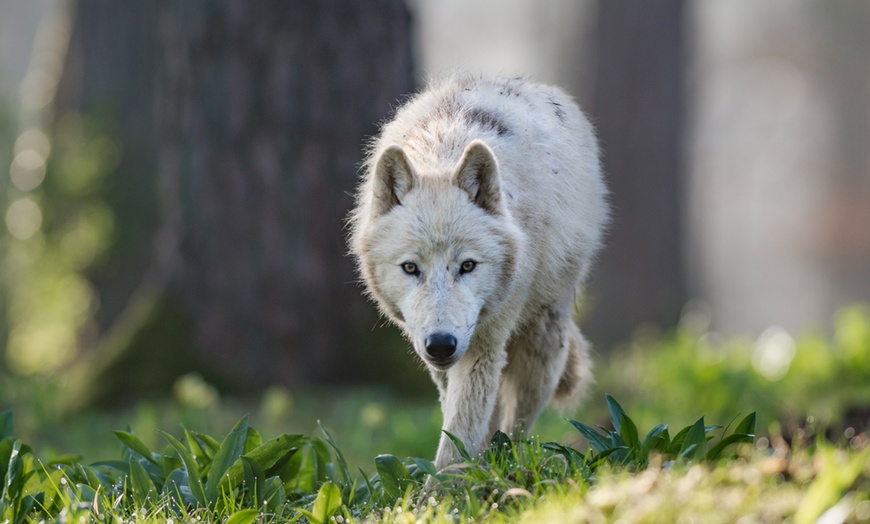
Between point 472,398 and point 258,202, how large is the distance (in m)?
4.66

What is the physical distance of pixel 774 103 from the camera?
35344 mm

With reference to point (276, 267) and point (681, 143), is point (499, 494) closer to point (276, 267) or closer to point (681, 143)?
point (276, 267)

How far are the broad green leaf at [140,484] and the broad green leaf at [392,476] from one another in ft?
3.22

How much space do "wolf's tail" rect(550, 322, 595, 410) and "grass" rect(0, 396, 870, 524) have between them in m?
1.72

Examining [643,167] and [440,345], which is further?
[643,167]

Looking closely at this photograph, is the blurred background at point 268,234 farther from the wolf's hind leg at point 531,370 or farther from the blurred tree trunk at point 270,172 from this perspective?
the wolf's hind leg at point 531,370

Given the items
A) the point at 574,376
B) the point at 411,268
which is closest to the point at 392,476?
the point at 411,268

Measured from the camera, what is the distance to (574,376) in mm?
6512

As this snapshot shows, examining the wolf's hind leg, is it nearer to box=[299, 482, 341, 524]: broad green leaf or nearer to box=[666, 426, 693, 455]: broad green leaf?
box=[666, 426, 693, 455]: broad green leaf

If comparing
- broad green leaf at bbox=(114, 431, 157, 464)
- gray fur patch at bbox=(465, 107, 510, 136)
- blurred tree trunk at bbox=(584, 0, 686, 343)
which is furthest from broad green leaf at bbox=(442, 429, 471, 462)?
blurred tree trunk at bbox=(584, 0, 686, 343)

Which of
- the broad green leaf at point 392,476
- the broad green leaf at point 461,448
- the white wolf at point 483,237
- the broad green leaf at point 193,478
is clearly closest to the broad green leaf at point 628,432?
the broad green leaf at point 461,448

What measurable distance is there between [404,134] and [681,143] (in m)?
10.8

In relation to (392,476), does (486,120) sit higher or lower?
higher

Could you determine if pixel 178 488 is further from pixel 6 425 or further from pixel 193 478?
pixel 6 425
